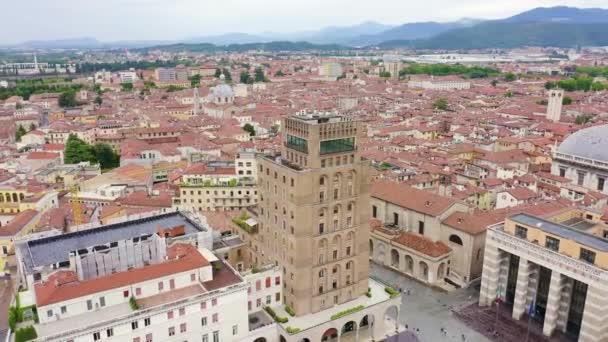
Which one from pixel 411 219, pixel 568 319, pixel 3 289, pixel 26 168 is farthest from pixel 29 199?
pixel 568 319

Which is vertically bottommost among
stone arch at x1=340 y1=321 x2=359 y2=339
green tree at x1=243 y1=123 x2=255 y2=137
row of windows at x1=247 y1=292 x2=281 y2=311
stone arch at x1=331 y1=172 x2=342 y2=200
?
stone arch at x1=340 y1=321 x2=359 y2=339

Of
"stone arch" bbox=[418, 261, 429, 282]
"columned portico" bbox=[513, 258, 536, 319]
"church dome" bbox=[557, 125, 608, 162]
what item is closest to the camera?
"columned portico" bbox=[513, 258, 536, 319]

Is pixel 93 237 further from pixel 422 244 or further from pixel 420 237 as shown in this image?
pixel 420 237

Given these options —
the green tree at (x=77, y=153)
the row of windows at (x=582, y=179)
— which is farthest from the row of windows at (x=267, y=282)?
the green tree at (x=77, y=153)

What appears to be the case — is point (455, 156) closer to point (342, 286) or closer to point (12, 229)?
point (342, 286)

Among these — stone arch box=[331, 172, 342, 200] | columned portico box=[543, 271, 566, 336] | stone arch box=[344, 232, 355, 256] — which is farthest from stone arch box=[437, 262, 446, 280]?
stone arch box=[331, 172, 342, 200]

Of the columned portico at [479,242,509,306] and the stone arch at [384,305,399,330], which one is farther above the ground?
the columned portico at [479,242,509,306]

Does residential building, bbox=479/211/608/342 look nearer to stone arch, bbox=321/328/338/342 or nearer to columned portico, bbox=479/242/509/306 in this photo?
columned portico, bbox=479/242/509/306
